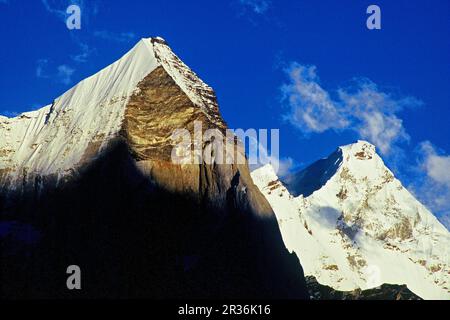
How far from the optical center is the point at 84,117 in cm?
16425

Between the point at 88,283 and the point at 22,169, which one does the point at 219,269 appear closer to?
the point at 88,283

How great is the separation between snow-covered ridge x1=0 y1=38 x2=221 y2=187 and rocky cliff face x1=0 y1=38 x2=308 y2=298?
0.33 metres

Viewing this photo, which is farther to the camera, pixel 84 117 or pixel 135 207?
pixel 84 117

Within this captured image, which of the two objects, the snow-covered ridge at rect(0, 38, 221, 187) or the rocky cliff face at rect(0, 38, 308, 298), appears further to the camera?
the snow-covered ridge at rect(0, 38, 221, 187)

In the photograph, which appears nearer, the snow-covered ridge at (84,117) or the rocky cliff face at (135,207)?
the rocky cliff face at (135,207)

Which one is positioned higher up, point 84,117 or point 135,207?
point 84,117

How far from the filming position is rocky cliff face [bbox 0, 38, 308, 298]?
13650cm

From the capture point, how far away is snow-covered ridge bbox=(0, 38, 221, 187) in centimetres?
→ 15500

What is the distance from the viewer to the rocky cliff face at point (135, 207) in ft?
448

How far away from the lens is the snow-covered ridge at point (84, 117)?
509 feet

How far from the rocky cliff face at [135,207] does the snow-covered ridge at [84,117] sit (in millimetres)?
328

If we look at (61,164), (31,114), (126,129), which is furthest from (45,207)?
(31,114)

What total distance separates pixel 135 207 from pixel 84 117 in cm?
2833

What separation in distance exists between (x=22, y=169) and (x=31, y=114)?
27248 millimetres
